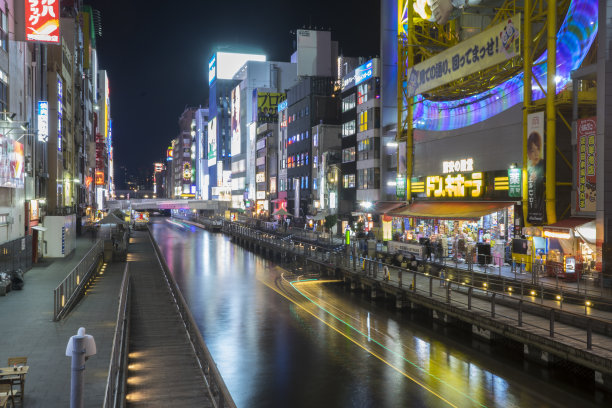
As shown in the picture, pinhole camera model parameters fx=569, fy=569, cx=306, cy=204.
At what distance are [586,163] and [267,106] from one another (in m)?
96.8

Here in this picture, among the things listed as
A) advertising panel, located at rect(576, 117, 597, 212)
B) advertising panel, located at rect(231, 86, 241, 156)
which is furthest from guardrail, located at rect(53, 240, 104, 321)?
advertising panel, located at rect(231, 86, 241, 156)

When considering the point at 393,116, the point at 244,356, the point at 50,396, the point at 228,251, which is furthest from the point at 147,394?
the point at 228,251

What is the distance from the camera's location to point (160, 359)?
1667 cm

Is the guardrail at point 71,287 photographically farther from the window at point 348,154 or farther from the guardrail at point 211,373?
the window at point 348,154

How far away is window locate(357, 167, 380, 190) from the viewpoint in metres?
59.7

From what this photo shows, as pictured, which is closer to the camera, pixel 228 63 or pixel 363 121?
pixel 363 121

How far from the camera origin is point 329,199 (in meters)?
71.4

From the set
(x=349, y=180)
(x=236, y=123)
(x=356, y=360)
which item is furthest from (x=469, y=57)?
(x=236, y=123)

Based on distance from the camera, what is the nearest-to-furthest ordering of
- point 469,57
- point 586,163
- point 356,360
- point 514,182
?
point 356,360 → point 586,163 → point 514,182 → point 469,57

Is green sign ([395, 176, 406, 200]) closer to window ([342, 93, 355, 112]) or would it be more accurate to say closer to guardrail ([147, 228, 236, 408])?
window ([342, 93, 355, 112])

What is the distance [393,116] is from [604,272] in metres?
35.6

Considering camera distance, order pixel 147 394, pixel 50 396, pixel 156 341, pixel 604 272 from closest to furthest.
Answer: pixel 50 396 < pixel 147 394 < pixel 156 341 < pixel 604 272

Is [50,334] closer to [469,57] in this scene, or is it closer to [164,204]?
[469,57]

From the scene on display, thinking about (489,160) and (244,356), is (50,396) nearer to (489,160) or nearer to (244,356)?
(244,356)
